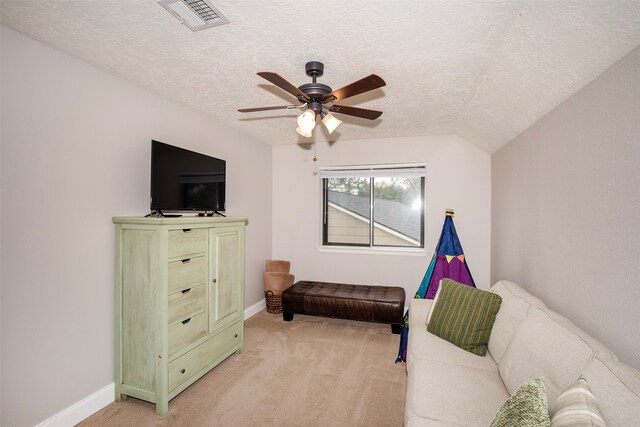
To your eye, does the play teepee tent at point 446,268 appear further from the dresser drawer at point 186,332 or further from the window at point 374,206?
the dresser drawer at point 186,332

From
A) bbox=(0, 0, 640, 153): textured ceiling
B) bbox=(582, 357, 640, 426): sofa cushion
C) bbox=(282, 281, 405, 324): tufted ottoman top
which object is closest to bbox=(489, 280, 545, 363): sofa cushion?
bbox=(582, 357, 640, 426): sofa cushion

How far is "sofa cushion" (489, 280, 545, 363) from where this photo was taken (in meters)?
1.96

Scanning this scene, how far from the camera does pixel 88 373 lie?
2.21m

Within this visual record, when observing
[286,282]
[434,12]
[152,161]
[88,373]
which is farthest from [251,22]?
[286,282]

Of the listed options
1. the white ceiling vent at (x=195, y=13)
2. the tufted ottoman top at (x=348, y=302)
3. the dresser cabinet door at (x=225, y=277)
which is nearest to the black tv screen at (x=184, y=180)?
the dresser cabinet door at (x=225, y=277)

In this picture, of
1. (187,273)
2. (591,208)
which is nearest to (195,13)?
(187,273)

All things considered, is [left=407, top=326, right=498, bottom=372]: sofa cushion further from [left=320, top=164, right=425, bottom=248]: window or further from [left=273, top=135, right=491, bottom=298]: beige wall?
[left=320, top=164, right=425, bottom=248]: window

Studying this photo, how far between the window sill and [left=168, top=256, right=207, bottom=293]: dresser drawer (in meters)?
2.30

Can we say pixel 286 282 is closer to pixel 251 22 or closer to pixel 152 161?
pixel 152 161

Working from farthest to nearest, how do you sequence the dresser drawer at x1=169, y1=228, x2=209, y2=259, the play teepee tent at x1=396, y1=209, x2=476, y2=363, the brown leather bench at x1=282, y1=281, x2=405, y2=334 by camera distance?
the brown leather bench at x1=282, y1=281, x2=405, y2=334 → the play teepee tent at x1=396, y1=209, x2=476, y2=363 → the dresser drawer at x1=169, y1=228, x2=209, y2=259

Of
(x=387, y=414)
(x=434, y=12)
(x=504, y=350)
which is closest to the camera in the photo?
(x=434, y=12)

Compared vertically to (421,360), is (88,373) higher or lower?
lower

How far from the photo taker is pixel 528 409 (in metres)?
1.07

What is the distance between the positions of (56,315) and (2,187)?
2.75ft
